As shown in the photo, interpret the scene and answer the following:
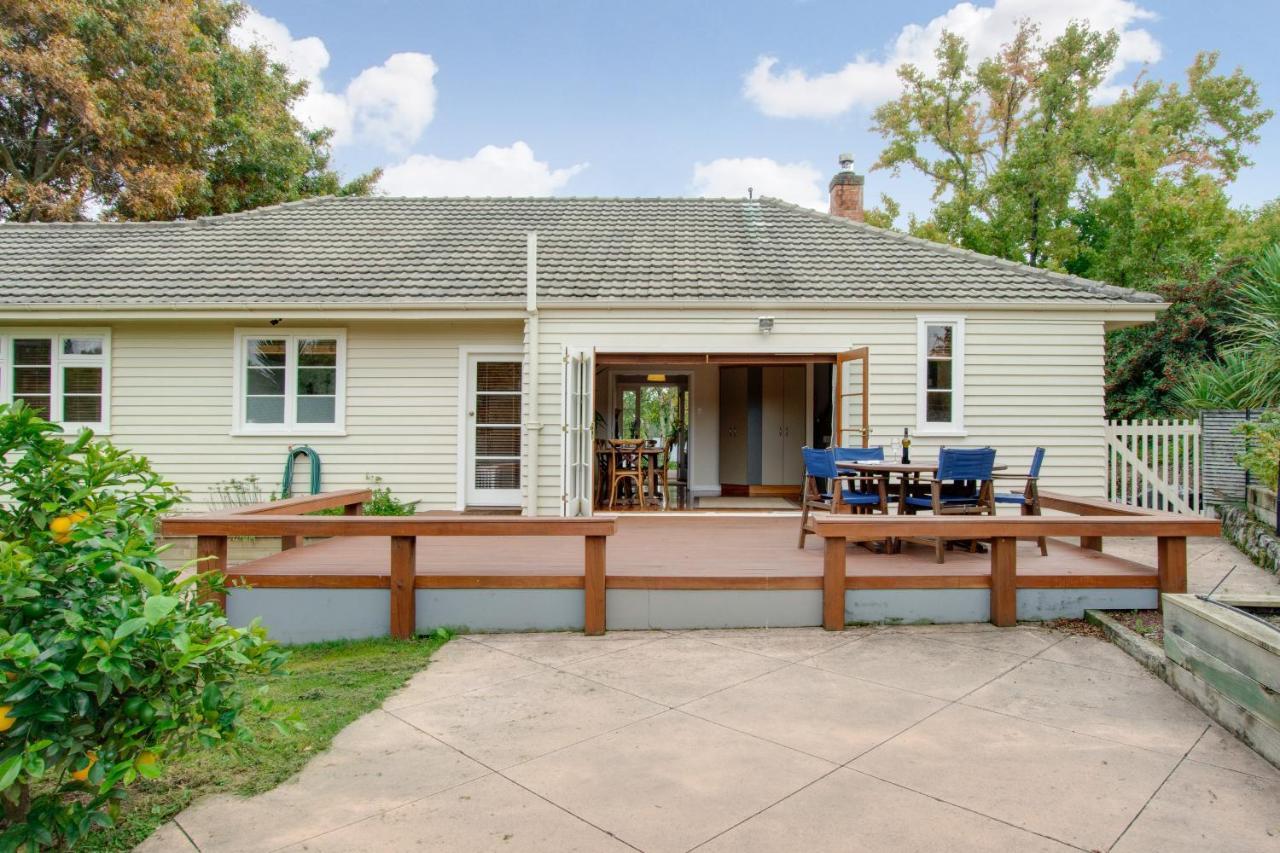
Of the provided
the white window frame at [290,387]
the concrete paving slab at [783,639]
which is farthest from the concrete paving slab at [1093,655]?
the white window frame at [290,387]

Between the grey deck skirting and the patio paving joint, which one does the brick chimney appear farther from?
the patio paving joint

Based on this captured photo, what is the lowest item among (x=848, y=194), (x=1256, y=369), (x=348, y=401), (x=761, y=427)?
(x=761, y=427)

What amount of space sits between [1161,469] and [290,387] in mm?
11481

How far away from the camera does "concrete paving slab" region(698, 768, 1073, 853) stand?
240cm

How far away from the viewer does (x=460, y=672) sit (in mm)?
4262

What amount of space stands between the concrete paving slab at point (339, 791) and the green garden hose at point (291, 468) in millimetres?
6543

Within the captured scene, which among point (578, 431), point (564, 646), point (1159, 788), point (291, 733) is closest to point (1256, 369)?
point (578, 431)

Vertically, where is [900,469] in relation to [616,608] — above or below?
above

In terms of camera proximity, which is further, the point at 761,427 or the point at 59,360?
the point at 761,427

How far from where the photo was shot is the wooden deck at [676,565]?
5.07 meters

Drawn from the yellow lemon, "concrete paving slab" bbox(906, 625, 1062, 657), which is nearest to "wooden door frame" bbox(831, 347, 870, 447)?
"concrete paving slab" bbox(906, 625, 1062, 657)

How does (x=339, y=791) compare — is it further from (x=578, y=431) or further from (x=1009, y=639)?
(x=578, y=431)

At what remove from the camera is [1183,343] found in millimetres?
12656

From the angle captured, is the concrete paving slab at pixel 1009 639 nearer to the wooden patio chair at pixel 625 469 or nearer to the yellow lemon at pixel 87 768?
the yellow lemon at pixel 87 768
